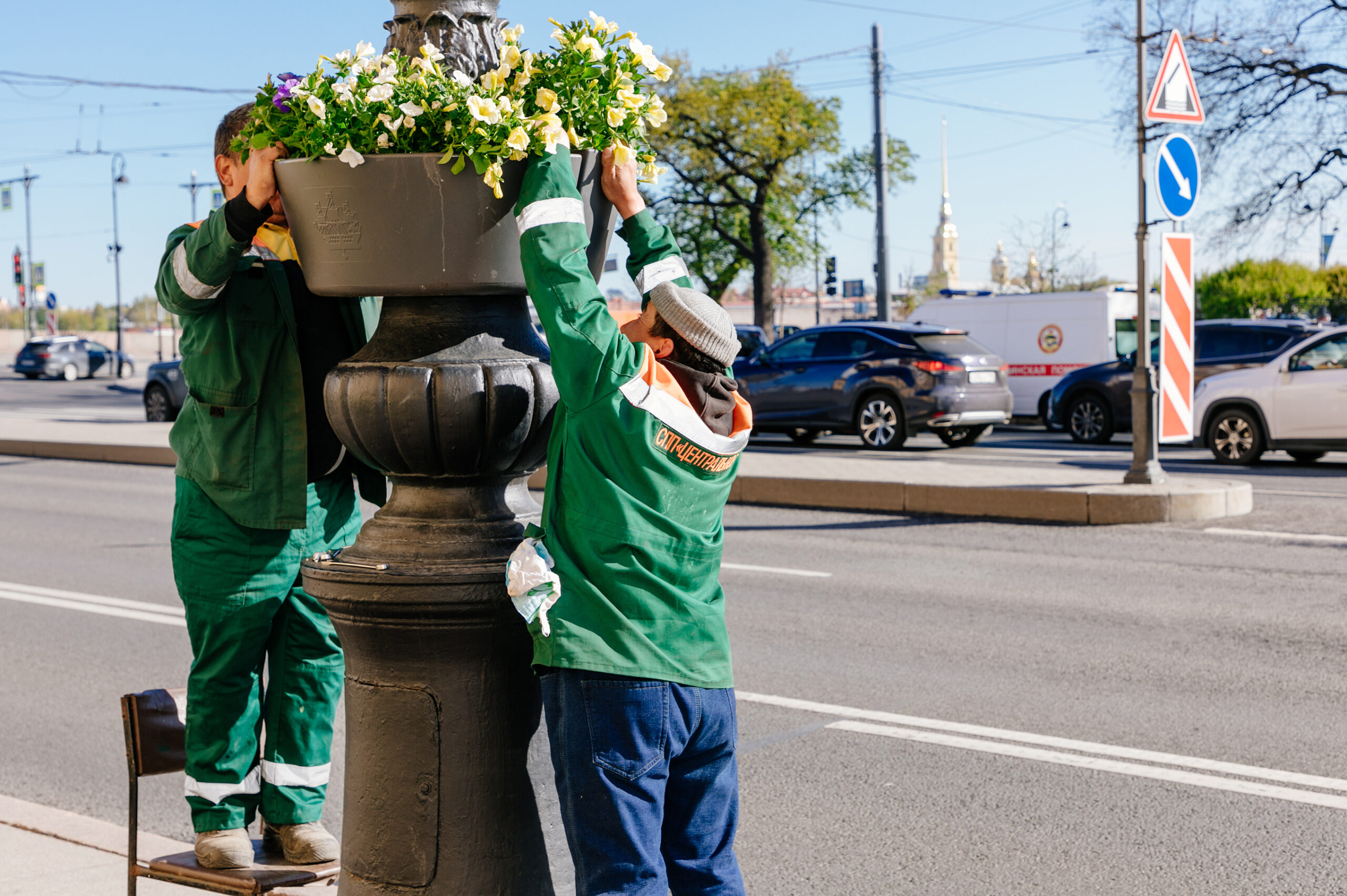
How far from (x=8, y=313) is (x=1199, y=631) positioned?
14541cm

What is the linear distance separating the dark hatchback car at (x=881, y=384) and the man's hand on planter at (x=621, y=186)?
595 inches

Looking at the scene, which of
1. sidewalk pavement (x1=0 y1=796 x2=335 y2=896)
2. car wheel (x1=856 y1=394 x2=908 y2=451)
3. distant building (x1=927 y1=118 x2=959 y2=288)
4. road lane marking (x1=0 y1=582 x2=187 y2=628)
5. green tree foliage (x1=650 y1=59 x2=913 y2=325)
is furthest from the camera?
distant building (x1=927 y1=118 x2=959 y2=288)

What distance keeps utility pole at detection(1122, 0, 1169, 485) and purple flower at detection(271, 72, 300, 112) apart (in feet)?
31.8

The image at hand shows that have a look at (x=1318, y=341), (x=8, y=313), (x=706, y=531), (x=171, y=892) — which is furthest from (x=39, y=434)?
(x=8, y=313)

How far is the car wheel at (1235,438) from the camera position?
15.1 metres

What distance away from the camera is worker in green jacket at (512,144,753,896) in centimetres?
236

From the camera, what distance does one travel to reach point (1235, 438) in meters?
15.3

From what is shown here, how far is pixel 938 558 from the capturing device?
9.34 meters

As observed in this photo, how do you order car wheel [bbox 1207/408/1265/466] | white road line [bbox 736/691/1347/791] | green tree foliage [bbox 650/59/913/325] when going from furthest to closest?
green tree foliage [bbox 650/59/913/325] < car wheel [bbox 1207/408/1265/466] < white road line [bbox 736/691/1347/791]

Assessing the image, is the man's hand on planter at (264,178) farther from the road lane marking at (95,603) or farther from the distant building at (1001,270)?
the distant building at (1001,270)

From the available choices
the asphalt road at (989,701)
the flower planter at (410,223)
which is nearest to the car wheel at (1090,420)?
the asphalt road at (989,701)

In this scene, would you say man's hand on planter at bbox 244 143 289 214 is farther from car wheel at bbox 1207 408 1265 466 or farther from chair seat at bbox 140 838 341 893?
car wheel at bbox 1207 408 1265 466

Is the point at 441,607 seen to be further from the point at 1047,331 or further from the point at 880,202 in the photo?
the point at 880,202

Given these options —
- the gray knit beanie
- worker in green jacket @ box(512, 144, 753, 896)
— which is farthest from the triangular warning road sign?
worker in green jacket @ box(512, 144, 753, 896)
